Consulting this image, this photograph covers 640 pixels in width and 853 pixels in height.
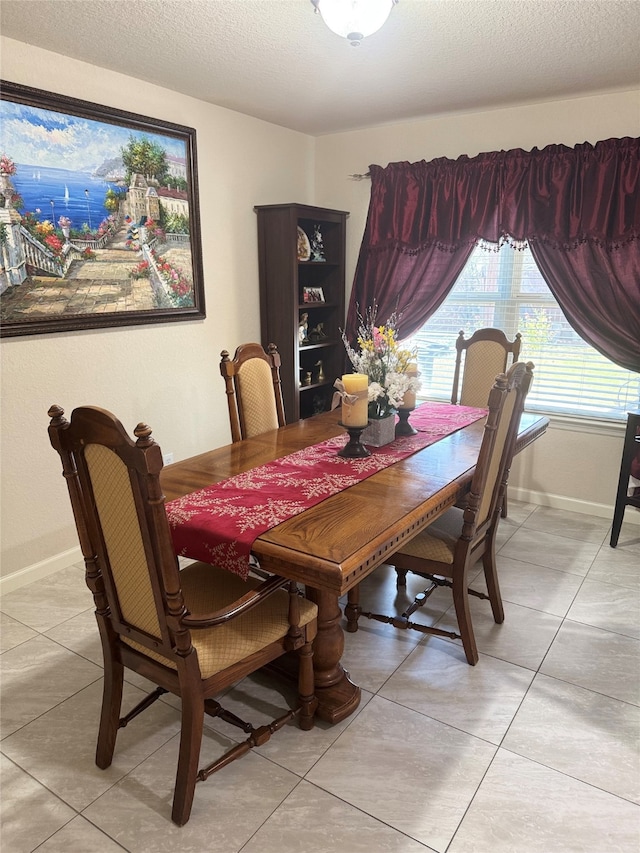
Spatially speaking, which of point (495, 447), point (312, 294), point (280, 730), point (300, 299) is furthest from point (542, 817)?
point (312, 294)

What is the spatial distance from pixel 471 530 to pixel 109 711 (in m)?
1.36

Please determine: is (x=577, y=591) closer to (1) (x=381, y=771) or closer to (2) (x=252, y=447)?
(1) (x=381, y=771)

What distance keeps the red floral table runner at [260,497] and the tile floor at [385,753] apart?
2.20ft

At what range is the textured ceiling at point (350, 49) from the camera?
229 centimetres

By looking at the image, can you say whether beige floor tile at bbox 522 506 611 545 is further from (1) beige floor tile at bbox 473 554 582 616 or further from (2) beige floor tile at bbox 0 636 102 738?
(2) beige floor tile at bbox 0 636 102 738

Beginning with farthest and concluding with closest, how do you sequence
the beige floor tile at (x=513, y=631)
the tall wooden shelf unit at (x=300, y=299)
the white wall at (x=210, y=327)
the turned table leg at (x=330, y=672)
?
the tall wooden shelf unit at (x=300, y=299)
the white wall at (x=210, y=327)
the beige floor tile at (x=513, y=631)
the turned table leg at (x=330, y=672)

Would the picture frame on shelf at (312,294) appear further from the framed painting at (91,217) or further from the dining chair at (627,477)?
the dining chair at (627,477)

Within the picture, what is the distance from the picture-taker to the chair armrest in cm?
151

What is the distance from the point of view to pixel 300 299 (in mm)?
4258

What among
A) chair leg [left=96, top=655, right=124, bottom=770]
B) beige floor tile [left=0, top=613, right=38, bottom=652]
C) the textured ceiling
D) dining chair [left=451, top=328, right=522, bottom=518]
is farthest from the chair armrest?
dining chair [left=451, top=328, right=522, bottom=518]

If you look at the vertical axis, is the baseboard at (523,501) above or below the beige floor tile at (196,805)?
above

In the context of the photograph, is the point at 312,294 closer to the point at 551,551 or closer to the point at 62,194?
the point at 62,194

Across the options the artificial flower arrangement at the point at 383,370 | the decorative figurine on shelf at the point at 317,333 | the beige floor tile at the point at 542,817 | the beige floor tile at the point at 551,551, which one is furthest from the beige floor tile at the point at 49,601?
the decorative figurine on shelf at the point at 317,333

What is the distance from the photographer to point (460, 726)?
2010 mm
